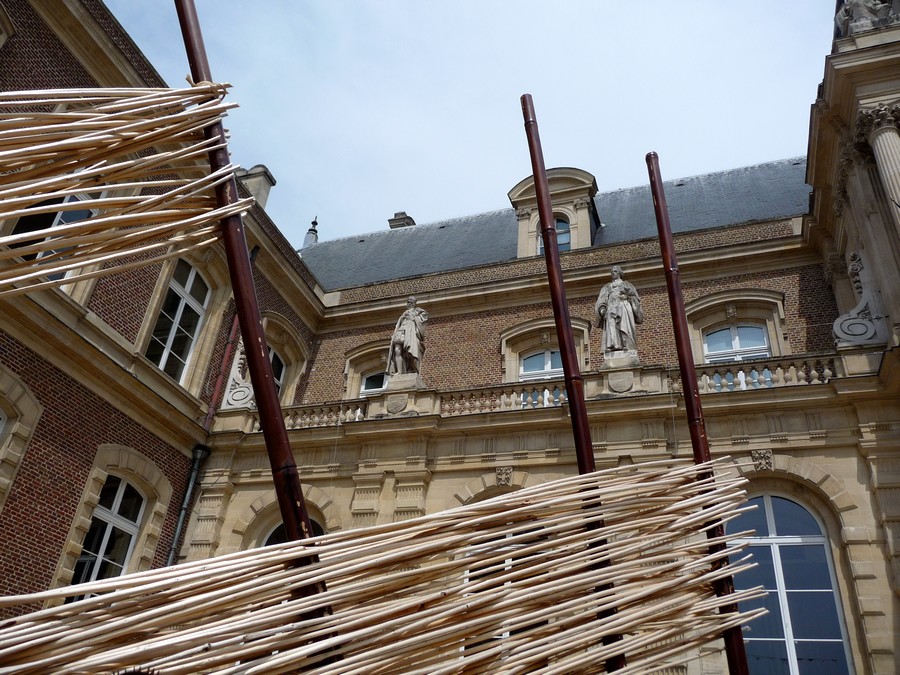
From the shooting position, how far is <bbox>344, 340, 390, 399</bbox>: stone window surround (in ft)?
54.6

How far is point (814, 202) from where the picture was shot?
44.4 feet

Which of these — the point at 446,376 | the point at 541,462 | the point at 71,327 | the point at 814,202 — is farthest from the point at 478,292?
the point at 71,327

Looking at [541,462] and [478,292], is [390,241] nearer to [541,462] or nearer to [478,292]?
[478,292]

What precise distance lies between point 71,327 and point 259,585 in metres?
10.8

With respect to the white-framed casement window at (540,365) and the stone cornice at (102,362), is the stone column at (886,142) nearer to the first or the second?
the white-framed casement window at (540,365)

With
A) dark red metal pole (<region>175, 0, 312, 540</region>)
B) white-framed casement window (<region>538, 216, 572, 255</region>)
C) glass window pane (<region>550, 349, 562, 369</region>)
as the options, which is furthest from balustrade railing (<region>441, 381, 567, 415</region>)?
dark red metal pole (<region>175, 0, 312, 540</region>)

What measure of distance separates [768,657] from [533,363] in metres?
7.54

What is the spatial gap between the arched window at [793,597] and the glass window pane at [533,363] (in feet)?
19.2

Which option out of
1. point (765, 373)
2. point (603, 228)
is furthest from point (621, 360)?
point (603, 228)

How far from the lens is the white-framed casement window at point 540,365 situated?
14.7 m

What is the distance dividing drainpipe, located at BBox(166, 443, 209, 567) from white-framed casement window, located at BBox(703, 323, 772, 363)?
984cm

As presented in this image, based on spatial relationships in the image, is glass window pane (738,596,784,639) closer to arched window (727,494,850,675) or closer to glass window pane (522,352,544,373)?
arched window (727,494,850,675)

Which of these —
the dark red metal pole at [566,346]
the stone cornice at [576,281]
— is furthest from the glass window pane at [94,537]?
the dark red metal pole at [566,346]

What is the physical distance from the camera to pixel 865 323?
33.9 feet
